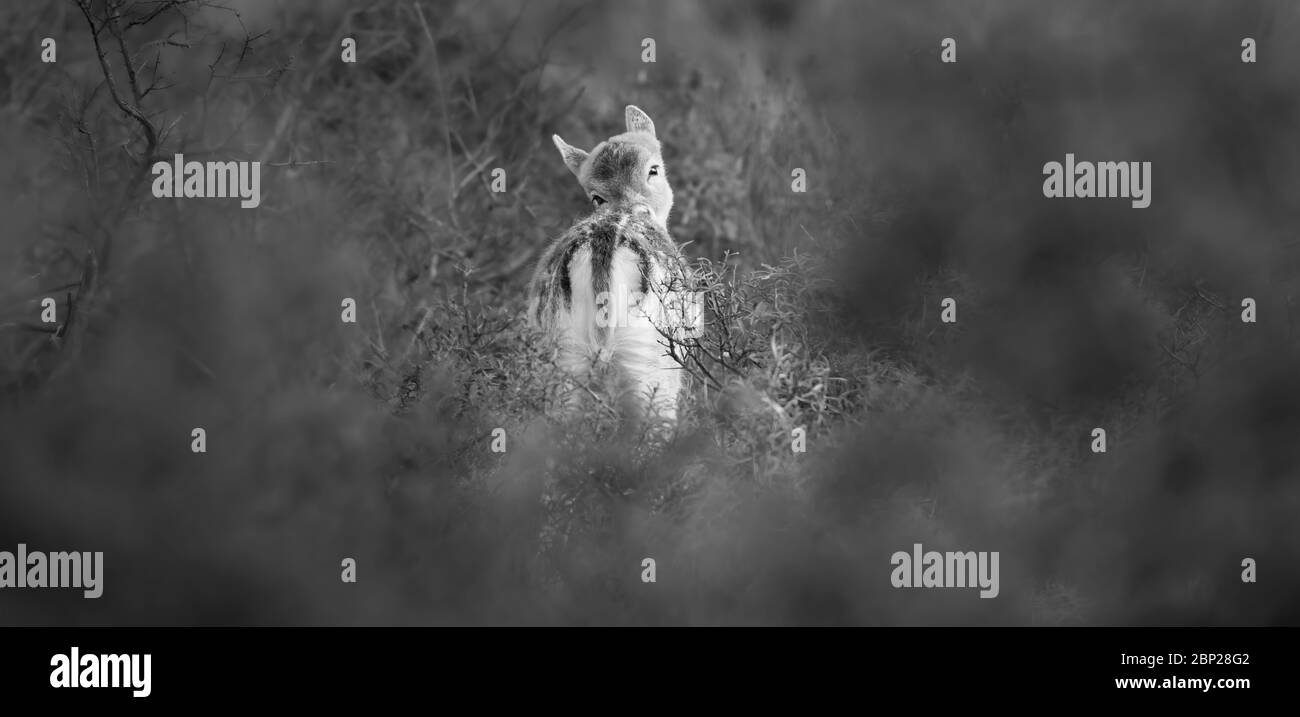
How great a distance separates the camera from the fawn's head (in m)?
7.19

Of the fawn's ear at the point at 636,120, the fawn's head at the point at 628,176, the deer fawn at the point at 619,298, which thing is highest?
the fawn's ear at the point at 636,120

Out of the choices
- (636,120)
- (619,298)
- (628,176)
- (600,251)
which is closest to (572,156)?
(636,120)

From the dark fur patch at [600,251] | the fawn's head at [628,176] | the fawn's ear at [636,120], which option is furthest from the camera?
the fawn's ear at [636,120]

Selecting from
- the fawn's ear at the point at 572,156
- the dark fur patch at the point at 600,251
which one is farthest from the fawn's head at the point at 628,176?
the dark fur patch at the point at 600,251

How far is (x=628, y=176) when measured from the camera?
23.7 ft

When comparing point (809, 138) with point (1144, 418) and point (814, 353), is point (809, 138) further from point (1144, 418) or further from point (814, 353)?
point (1144, 418)

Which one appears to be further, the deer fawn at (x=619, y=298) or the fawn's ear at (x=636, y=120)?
the fawn's ear at (x=636, y=120)

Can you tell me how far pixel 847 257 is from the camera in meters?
3.09

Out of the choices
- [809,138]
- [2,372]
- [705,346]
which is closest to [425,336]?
[705,346]

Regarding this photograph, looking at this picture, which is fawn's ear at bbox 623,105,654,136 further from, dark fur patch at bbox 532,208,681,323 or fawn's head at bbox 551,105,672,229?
dark fur patch at bbox 532,208,681,323

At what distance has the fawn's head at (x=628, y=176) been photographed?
7188mm

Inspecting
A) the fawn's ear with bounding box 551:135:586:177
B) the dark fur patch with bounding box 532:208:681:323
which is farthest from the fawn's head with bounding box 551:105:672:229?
the dark fur patch with bounding box 532:208:681:323

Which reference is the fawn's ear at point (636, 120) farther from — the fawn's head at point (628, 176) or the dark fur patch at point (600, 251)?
the dark fur patch at point (600, 251)

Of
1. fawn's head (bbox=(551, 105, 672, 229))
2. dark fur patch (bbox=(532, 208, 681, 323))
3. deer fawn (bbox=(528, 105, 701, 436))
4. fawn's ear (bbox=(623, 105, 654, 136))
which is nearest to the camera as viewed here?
deer fawn (bbox=(528, 105, 701, 436))
